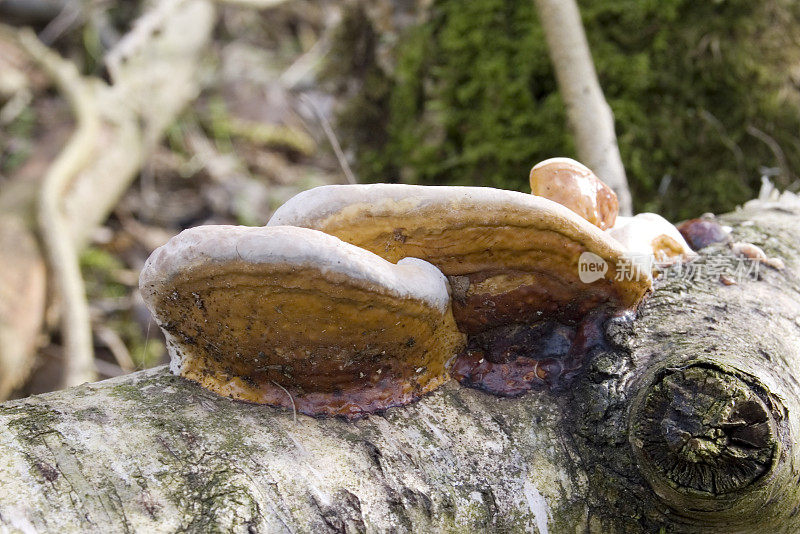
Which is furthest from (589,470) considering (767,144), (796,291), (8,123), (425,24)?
(8,123)

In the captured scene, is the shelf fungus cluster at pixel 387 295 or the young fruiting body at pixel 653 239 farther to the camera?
the young fruiting body at pixel 653 239

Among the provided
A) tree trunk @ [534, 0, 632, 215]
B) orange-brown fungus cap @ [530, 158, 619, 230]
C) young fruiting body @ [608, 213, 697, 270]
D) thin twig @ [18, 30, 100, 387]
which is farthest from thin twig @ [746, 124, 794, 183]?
thin twig @ [18, 30, 100, 387]

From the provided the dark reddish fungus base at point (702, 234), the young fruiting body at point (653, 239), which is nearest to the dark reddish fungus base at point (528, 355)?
the young fruiting body at point (653, 239)

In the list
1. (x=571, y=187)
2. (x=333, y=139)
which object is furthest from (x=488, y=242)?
(x=333, y=139)

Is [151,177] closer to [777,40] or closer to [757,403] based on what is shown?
[777,40]

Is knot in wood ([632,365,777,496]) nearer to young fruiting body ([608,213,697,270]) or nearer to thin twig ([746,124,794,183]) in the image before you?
young fruiting body ([608,213,697,270])

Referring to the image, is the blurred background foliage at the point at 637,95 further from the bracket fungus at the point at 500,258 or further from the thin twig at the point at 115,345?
the thin twig at the point at 115,345

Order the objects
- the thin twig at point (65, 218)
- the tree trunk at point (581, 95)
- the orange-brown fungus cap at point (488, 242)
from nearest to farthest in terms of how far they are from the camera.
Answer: the orange-brown fungus cap at point (488, 242), the tree trunk at point (581, 95), the thin twig at point (65, 218)
